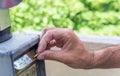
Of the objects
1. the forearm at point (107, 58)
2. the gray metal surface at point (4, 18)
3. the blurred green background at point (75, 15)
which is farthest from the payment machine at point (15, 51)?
the blurred green background at point (75, 15)

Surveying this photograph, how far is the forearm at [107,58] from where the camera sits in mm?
1205

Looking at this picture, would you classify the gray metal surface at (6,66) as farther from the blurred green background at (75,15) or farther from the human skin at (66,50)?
the blurred green background at (75,15)

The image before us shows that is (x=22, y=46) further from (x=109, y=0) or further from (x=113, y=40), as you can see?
(x=109, y=0)

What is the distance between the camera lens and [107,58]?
48.6 inches

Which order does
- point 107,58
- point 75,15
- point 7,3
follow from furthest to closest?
point 75,15, point 107,58, point 7,3

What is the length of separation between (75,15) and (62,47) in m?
1.84

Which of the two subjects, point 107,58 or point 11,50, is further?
point 107,58

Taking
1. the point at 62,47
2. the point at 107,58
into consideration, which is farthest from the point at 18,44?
the point at 107,58

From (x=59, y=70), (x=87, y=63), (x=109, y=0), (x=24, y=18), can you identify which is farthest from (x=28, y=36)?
(x=109, y=0)

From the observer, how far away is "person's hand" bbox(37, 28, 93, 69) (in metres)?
1.07

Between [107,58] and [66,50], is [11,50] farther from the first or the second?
[107,58]

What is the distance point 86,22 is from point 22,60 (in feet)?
6.19

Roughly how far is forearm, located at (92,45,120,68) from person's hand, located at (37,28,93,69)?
8cm

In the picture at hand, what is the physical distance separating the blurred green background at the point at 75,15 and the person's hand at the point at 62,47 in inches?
63.9
